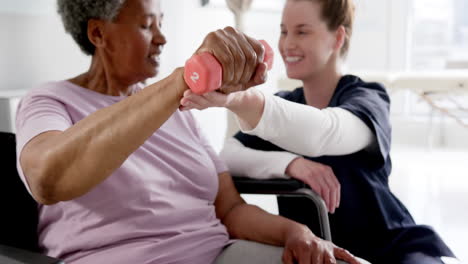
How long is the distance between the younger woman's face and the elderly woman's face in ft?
1.47

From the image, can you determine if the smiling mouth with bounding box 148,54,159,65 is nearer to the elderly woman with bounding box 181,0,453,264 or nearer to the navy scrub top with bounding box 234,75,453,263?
the elderly woman with bounding box 181,0,453,264

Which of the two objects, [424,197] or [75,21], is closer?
[75,21]

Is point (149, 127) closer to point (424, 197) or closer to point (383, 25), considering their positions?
point (424, 197)

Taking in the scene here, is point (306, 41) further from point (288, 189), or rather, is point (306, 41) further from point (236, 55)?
point (236, 55)

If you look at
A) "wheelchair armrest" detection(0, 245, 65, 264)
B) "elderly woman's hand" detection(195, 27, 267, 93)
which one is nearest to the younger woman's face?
"elderly woman's hand" detection(195, 27, 267, 93)

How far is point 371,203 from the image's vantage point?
1361mm

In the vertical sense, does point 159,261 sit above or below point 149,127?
below

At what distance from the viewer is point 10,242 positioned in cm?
111

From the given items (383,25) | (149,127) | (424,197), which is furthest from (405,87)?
(149,127)

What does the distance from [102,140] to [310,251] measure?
581 millimetres

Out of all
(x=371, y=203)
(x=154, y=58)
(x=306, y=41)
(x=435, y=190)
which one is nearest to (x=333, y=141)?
(x=371, y=203)

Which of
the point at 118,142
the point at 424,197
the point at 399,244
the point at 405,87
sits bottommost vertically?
the point at 424,197

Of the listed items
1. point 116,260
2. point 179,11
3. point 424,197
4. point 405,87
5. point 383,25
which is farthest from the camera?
point 383,25

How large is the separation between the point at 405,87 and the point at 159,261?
3642 mm
